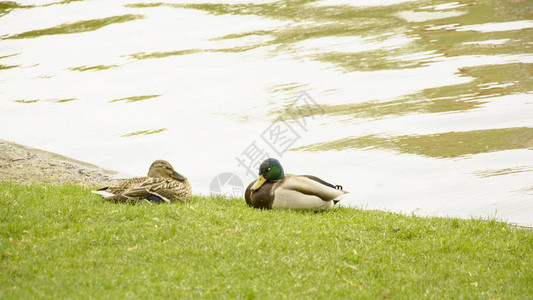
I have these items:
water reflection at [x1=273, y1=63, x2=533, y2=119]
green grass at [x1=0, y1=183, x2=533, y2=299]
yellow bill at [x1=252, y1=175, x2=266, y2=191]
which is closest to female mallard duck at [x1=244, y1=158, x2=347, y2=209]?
yellow bill at [x1=252, y1=175, x2=266, y2=191]

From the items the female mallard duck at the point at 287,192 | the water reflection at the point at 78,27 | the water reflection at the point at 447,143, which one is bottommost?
the water reflection at the point at 447,143

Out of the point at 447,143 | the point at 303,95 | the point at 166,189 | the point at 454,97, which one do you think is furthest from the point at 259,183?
the point at 303,95

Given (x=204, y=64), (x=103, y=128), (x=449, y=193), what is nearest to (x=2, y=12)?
(x=204, y=64)

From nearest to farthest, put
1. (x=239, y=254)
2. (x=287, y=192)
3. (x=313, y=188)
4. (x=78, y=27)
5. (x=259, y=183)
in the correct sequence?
(x=239, y=254) < (x=313, y=188) < (x=287, y=192) < (x=259, y=183) < (x=78, y=27)

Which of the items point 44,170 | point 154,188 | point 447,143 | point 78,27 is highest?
point 154,188

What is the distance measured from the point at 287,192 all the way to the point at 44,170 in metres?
7.79

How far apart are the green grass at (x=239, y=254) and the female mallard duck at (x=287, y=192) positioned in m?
0.55

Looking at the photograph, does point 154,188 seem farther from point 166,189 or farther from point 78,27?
point 78,27

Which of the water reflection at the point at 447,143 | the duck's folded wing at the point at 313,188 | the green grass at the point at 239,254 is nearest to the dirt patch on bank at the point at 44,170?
the green grass at the point at 239,254

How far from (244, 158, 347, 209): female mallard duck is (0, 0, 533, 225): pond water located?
219 centimetres

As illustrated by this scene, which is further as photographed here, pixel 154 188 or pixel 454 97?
pixel 454 97

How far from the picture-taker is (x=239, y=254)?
32.0 feet

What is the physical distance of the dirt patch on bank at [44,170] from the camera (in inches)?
625

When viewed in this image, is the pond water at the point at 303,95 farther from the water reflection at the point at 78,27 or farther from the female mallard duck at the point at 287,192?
the female mallard duck at the point at 287,192
